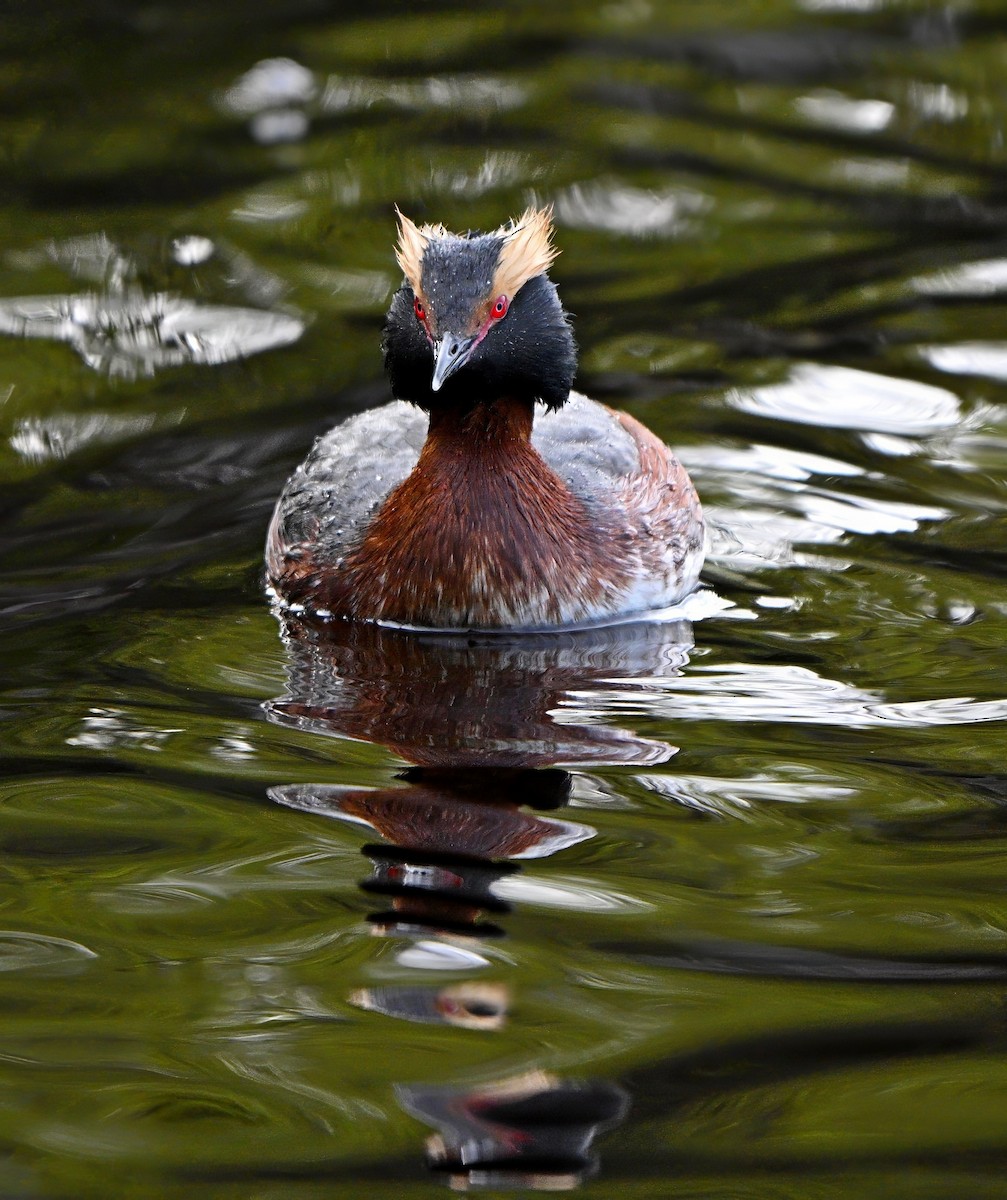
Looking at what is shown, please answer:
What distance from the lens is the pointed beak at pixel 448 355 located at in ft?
27.1

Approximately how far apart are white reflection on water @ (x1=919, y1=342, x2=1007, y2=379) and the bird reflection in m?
4.19

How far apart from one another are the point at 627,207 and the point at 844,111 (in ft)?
8.36

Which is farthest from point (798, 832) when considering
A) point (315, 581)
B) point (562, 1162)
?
point (315, 581)

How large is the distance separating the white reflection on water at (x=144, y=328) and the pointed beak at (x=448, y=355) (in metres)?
4.86

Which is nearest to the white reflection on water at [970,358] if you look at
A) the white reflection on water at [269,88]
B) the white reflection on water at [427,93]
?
the white reflection on water at [427,93]

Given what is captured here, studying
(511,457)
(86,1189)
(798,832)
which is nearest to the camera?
(86,1189)

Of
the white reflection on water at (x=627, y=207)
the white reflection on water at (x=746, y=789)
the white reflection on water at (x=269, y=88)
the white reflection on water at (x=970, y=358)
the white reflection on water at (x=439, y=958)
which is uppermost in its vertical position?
the white reflection on water at (x=269, y=88)

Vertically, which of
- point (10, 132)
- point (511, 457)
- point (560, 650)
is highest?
point (10, 132)

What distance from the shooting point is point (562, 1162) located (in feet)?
15.3

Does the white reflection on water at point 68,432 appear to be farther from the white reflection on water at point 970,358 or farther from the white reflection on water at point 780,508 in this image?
the white reflection on water at point 970,358

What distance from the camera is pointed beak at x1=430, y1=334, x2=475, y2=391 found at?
325 inches

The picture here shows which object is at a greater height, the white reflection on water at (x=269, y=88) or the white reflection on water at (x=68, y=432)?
the white reflection on water at (x=269, y=88)

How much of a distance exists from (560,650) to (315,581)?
4.33 feet

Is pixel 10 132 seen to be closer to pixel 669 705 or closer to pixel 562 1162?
pixel 669 705
